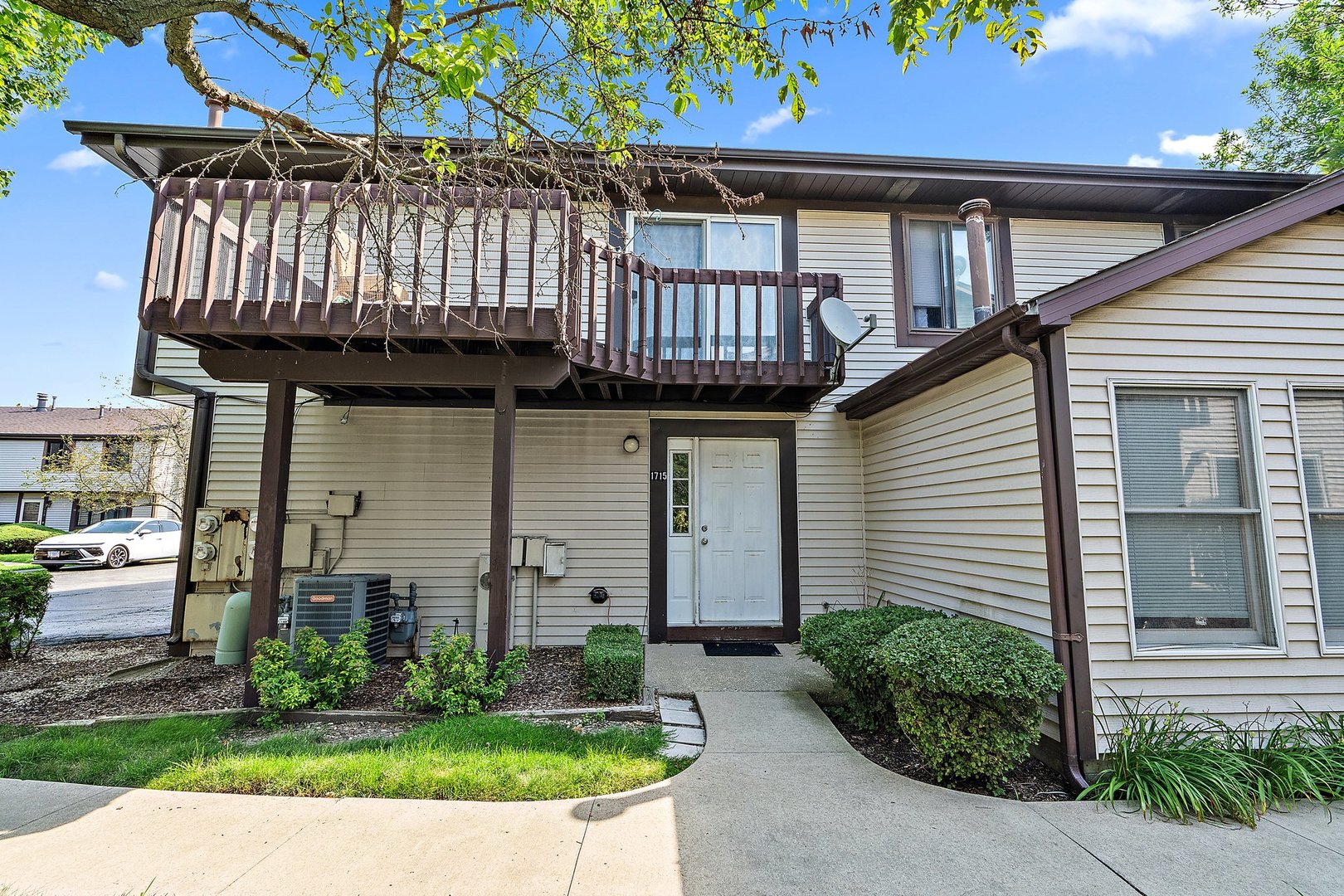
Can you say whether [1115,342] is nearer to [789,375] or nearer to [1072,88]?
[789,375]

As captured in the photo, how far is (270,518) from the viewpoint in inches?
175

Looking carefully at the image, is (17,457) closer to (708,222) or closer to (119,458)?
(119,458)

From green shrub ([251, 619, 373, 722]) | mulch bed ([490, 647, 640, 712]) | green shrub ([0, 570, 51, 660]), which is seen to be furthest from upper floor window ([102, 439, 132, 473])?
mulch bed ([490, 647, 640, 712])

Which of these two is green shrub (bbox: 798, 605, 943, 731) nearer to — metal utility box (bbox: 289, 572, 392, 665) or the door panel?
the door panel

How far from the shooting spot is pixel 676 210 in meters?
6.79

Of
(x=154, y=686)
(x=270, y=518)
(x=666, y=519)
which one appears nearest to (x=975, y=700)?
(x=666, y=519)

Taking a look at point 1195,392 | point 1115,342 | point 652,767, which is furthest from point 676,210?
point 652,767

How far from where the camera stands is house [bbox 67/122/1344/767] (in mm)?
3564

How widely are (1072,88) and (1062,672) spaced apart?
890cm

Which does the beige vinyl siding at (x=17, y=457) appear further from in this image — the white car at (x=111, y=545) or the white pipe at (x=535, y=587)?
the white pipe at (x=535, y=587)

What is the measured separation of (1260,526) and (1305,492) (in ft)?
1.24

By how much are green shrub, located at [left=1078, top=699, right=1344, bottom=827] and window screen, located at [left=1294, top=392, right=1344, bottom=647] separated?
0.65m

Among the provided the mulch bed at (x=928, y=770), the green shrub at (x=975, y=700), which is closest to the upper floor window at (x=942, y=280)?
the green shrub at (x=975, y=700)

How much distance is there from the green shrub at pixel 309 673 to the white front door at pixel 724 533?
3160 millimetres
